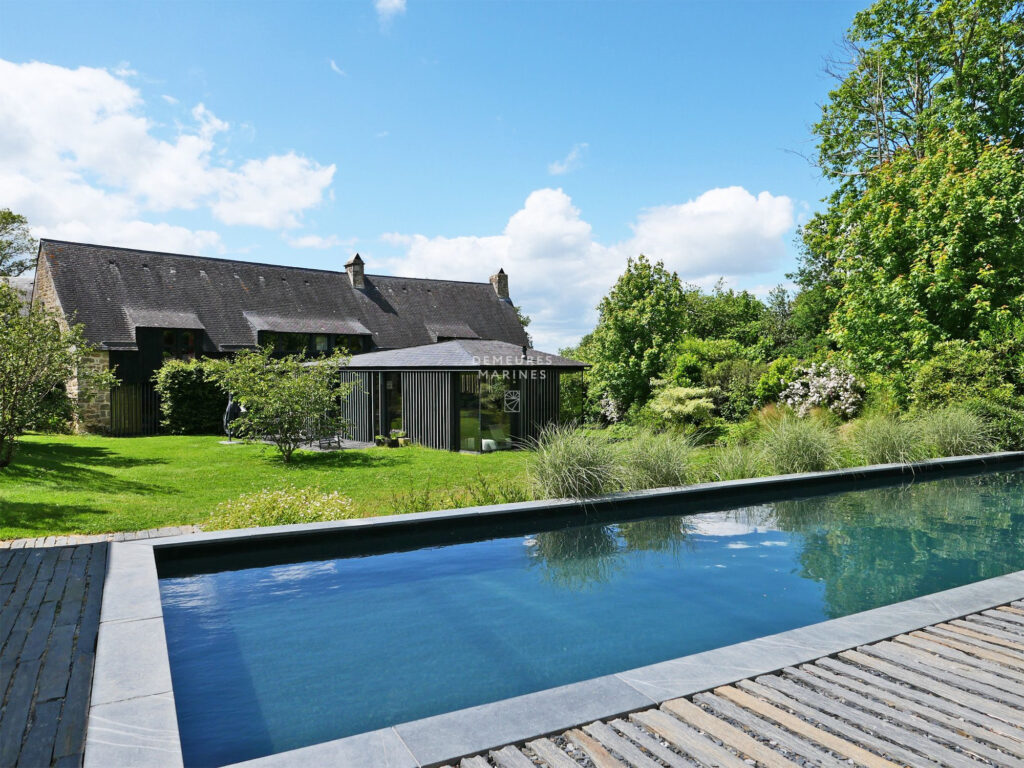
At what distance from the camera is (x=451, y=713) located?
103 inches

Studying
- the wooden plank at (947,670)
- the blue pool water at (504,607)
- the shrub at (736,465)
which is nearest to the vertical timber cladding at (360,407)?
the shrub at (736,465)

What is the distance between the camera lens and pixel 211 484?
10258 millimetres

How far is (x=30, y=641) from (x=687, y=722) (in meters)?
3.31

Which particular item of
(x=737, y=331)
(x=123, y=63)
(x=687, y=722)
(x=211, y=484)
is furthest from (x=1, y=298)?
(x=737, y=331)

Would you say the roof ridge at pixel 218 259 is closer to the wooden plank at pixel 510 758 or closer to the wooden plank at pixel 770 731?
the wooden plank at pixel 510 758

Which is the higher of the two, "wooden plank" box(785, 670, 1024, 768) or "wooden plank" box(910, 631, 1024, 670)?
"wooden plank" box(910, 631, 1024, 670)

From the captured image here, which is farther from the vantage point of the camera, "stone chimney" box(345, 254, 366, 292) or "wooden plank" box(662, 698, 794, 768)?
"stone chimney" box(345, 254, 366, 292)

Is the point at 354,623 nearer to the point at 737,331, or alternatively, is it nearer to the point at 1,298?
the point at 1,298

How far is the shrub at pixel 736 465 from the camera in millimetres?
9328

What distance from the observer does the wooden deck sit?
228 centimetres

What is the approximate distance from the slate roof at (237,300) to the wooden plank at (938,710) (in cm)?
2271

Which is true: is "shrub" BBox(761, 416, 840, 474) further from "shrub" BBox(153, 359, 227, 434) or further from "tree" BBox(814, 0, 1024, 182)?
"shrub" BBox(153, 359, 227, 434)

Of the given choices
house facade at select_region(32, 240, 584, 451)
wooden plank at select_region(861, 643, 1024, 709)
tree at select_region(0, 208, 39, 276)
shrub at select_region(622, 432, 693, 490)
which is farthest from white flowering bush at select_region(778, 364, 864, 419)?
tree at select_region(0, 208, 39, 276)

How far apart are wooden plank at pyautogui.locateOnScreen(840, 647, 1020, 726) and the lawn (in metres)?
4.87
